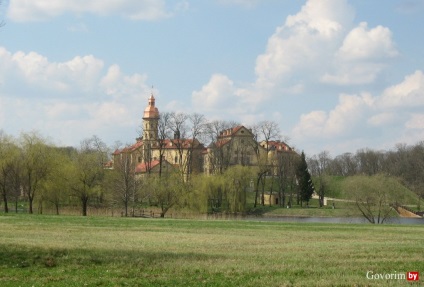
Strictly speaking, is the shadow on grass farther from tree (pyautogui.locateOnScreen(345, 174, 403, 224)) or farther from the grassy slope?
the grassy slope

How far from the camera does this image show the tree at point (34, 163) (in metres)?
67.1

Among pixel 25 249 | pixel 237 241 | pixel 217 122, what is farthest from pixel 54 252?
pixel 217 122

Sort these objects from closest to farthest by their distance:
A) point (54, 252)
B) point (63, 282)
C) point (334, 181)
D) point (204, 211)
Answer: point (63, 282)
point (54, 252)
point (204, 211)
point (334, 181)

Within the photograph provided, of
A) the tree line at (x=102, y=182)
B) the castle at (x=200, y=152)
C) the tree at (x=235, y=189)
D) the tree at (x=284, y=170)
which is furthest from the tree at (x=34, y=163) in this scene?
the tree at (x=284, y=170)

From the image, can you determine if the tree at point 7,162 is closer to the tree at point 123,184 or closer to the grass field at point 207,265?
the tree at point 123,184

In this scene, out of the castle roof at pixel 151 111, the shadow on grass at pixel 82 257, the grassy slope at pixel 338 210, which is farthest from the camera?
the castle roof at pixel 151 111

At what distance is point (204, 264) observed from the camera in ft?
61.8

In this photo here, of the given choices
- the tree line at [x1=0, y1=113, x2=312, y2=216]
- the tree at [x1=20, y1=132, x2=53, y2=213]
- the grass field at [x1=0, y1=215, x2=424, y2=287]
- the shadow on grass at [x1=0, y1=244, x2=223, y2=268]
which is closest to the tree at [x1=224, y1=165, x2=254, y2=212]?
the tree line at [x1=0, y1=113, x2=312, y2=216]

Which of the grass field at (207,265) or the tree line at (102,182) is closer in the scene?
the grass field at (207,265)

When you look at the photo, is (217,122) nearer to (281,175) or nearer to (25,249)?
(281,175)

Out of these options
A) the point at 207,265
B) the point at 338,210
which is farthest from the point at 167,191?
the point at 207,265

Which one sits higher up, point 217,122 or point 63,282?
point 217,122

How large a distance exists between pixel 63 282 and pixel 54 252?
184 inches

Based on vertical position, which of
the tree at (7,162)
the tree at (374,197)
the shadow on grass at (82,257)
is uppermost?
the tree at (7,162)
